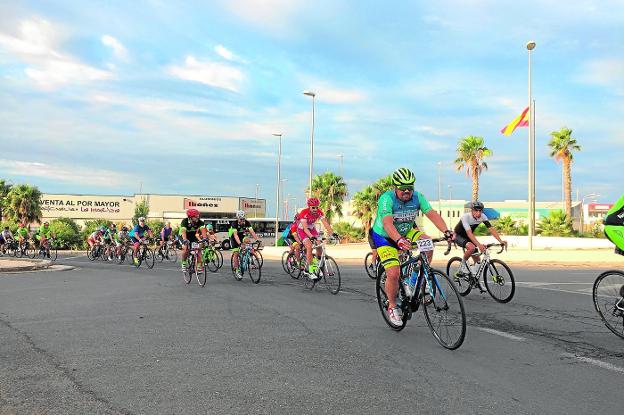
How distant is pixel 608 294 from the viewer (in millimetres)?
6781

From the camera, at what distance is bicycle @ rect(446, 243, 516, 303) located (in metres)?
9.62

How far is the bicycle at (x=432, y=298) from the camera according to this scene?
18.6ft

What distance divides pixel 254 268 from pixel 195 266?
152 centimetres

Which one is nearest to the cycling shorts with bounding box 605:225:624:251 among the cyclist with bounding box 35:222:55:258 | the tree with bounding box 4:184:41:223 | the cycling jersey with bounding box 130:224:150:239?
the cycling jersey with bounding box 130:224:150:239

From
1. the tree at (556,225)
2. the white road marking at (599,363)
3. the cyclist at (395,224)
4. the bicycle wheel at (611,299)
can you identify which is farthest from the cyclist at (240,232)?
the tree at (556,225)

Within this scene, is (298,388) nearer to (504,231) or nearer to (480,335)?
(480,335)

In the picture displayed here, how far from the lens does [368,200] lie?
191 ft

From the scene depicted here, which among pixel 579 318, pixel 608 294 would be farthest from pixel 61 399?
pixel 579 318

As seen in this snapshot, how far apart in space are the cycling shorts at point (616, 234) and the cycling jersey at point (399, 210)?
221 cm

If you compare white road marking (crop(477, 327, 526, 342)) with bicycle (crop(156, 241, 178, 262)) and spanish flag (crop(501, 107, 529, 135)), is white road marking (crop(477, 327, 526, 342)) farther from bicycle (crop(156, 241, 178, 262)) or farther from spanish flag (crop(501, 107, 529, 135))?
spanish flag (crop(501, 107, 529, 135))

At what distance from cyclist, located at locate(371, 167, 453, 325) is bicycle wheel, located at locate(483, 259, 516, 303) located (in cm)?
340

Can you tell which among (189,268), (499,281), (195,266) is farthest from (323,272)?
(189,268)

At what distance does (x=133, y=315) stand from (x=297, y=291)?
13.7ft

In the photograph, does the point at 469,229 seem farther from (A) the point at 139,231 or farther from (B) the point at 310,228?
(A) the point at 139,231
